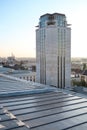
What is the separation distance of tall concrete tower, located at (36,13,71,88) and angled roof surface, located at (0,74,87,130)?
40.5 metres

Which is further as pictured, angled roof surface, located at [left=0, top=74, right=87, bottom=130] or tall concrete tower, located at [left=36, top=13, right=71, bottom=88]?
tall concrete tower, located at [left=36, top=13, right=71, bottom=88]

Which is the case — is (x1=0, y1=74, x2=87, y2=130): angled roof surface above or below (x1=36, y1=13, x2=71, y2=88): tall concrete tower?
below

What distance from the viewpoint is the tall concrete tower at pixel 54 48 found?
195 feet

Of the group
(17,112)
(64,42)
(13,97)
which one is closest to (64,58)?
(64,42)

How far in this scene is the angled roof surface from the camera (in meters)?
12.1

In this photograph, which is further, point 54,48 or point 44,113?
point 54,48

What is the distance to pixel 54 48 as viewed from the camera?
59.6 m

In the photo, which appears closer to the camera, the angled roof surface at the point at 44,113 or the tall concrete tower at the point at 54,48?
the angled roof surface at the point at 44,113

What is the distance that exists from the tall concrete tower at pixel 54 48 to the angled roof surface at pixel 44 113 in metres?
40.5

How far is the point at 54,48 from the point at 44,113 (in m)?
46.1

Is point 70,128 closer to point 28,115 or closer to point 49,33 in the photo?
point 28,115

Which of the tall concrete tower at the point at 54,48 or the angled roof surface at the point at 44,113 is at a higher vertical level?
the tall concrete tower at the point at 54,48

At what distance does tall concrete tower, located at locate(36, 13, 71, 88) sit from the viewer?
59312mm

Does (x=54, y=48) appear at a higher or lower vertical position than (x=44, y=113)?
higher
